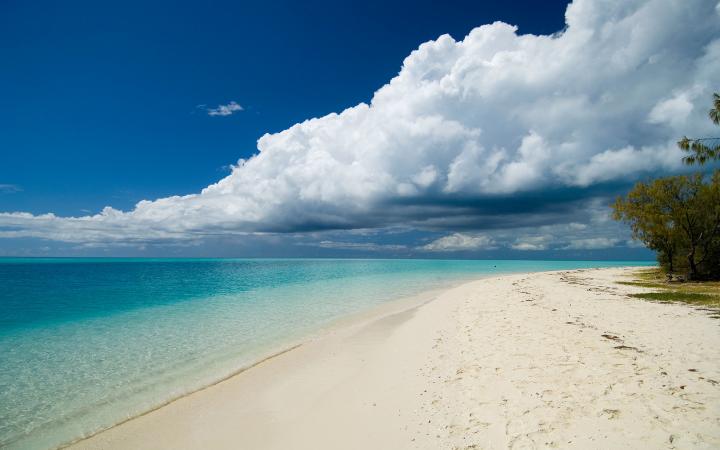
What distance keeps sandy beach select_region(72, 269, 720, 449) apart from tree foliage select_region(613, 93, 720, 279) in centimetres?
2486

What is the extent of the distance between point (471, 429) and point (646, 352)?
6795 millimetres

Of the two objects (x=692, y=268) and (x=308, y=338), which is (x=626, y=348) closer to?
(x=308, y=338)

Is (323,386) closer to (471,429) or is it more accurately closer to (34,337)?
(471,429)

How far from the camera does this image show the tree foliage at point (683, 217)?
3189 centimetres

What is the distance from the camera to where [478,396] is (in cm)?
783

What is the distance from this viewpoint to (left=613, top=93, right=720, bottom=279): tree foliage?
105ft

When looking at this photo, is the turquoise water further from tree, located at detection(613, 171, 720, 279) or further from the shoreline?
tree, located at detection(613, 171, 720, 279)

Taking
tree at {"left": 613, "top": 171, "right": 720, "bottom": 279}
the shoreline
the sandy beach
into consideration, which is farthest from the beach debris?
tree at {"left": 613, "top": 171, "right": 720, "bottom": 279}

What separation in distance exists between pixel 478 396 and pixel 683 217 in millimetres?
38044

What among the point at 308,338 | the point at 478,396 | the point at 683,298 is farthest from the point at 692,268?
the point at 478,396

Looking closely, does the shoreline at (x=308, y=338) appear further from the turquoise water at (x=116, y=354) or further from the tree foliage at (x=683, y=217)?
the tree foliage at (x=683, y=217)

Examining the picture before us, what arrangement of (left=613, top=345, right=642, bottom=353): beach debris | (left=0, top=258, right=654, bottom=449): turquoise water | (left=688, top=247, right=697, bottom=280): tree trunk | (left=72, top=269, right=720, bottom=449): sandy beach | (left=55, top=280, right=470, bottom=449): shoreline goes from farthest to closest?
1. (left=688, top=247, right=697, bottom=280): tree trunk
2. (left=613, top=345, right=642, bottom=353): beach debris
3. (left=0, top=258, right=654, bottom=449): turquoise water
4. (left=55, top=280, right=470, bottom=449): shoreline
5. (left=72, top=269, right=720, bottom=449): sandy beach

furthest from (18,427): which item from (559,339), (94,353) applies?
(559,339)

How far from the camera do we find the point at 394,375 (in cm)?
1029
